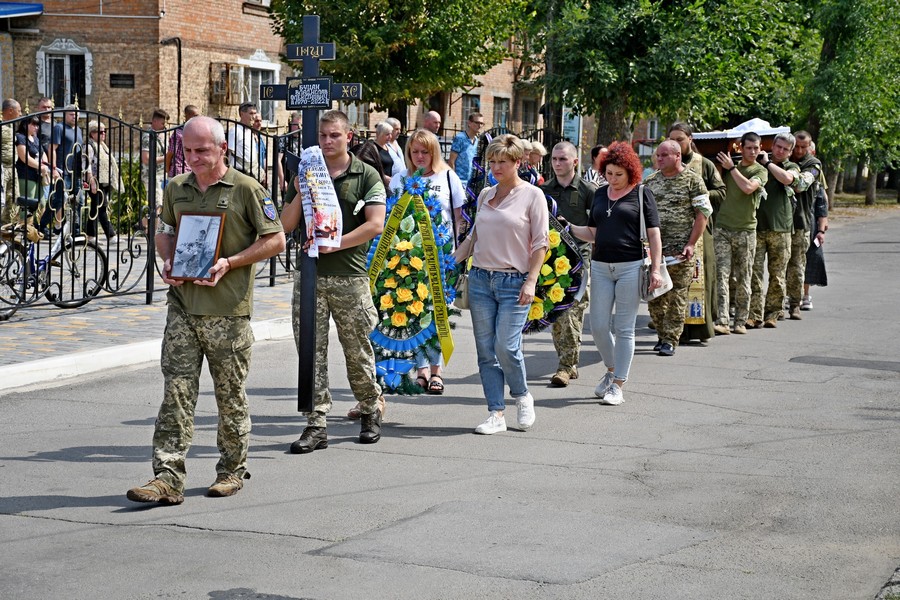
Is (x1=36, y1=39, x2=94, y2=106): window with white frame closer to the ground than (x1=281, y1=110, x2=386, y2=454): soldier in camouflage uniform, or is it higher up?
higher up

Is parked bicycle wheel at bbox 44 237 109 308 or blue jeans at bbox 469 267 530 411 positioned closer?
blue jeans at bbox 469 267 530 411

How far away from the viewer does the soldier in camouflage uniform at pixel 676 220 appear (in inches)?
460

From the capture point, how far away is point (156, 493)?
6363 millimetres

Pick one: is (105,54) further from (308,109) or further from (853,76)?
(853,76)

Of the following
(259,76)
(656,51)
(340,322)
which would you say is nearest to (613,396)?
(340,322)

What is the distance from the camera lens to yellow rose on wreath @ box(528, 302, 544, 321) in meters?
9.40

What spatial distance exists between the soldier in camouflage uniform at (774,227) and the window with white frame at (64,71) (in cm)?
1776

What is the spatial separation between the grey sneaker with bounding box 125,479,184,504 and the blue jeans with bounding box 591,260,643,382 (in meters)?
4.14

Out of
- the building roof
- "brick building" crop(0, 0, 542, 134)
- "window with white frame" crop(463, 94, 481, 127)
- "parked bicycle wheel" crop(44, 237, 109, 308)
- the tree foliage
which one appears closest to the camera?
"parked bicycle wheel" crop(44, 237, 109, 308)

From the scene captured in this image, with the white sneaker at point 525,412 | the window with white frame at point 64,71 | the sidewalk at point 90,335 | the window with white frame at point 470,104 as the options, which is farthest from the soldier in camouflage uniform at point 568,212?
the window with white frame at point 470,104

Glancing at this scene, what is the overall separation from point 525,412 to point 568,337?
2.02 metres

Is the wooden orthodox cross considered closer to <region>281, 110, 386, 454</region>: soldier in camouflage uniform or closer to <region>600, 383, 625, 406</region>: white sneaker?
<region>281, 110, 386, 454</region>: soldier in camouflage uniform

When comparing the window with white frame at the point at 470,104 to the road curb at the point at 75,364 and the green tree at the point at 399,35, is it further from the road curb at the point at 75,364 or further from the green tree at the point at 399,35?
the road curb at the point at 75,364

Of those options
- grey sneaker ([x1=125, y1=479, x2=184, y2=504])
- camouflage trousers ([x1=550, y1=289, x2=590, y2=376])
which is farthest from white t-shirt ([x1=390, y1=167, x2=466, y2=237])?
grey sneaker ([x1=125, y1=479, x2=184, y2=504])
